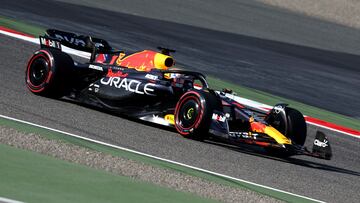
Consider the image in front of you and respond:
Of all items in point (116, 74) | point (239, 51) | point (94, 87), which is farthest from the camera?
point (239, 51)

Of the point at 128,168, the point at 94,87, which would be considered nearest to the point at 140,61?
the point at 94,87

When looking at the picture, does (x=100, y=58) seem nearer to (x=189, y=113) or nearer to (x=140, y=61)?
(x=140, y=61)

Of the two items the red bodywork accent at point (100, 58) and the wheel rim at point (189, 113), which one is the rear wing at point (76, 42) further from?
the wheel rim at point (189, 113)

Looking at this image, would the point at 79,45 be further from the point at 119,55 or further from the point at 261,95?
the point at 261,95

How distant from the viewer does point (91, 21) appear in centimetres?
2094

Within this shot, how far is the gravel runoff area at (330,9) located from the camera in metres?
33.3

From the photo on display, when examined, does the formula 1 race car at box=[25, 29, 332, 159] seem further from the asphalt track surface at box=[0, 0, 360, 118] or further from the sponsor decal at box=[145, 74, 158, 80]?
the asphalt track surface at box=[0, 0, 360, 118]

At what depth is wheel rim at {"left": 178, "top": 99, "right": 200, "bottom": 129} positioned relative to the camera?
33.9 feet

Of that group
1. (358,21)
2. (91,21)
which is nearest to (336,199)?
(91,21)

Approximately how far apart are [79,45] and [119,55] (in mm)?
689

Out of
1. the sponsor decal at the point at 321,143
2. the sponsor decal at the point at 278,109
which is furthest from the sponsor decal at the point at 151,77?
the sponsor decal at the point at 321,143

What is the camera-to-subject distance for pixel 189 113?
1049 centimetres

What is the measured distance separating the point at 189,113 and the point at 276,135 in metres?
1.01

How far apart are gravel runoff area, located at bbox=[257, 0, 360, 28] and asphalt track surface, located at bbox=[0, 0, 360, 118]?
19.8ft
